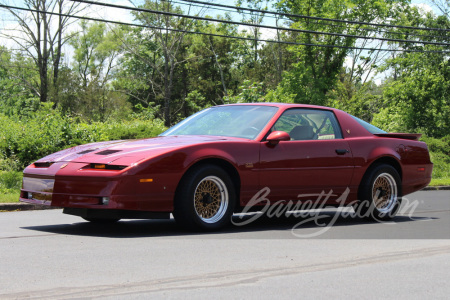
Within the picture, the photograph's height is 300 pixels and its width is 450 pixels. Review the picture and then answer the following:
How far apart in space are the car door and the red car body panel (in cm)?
1

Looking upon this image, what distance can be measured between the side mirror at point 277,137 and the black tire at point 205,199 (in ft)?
2.48

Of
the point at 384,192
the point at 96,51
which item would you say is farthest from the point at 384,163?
the point at 96,51

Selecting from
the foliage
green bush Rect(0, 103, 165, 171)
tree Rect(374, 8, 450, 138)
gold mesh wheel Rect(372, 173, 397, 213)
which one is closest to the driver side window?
gold mesh wheel Rect(372, 173, 397, 213)

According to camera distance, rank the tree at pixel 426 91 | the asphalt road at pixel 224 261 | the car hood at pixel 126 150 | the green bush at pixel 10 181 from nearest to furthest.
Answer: the asphalt road at pixel 224 261 < the car hood at pixel 126 150 < the green bush at pixel 10 181 < the tree at pixel 426 91

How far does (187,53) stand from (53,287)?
179 feet

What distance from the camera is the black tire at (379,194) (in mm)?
8852

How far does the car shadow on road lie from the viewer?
7.17 meters

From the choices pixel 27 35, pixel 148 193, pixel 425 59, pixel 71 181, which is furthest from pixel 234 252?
pixel 27 35

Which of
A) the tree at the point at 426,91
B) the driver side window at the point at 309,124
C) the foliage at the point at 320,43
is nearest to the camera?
the driver side window at the point at 309,124

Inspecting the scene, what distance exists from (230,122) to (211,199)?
4.32 ft

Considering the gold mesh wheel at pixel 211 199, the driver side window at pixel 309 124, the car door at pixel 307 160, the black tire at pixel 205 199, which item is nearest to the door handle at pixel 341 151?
the car door at pixel 307 160

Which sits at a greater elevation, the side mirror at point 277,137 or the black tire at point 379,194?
the side mirror at point 277,137

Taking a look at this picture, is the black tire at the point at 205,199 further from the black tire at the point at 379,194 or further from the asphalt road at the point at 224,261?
the black tire at the point at 379,194

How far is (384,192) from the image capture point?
9.16 m
